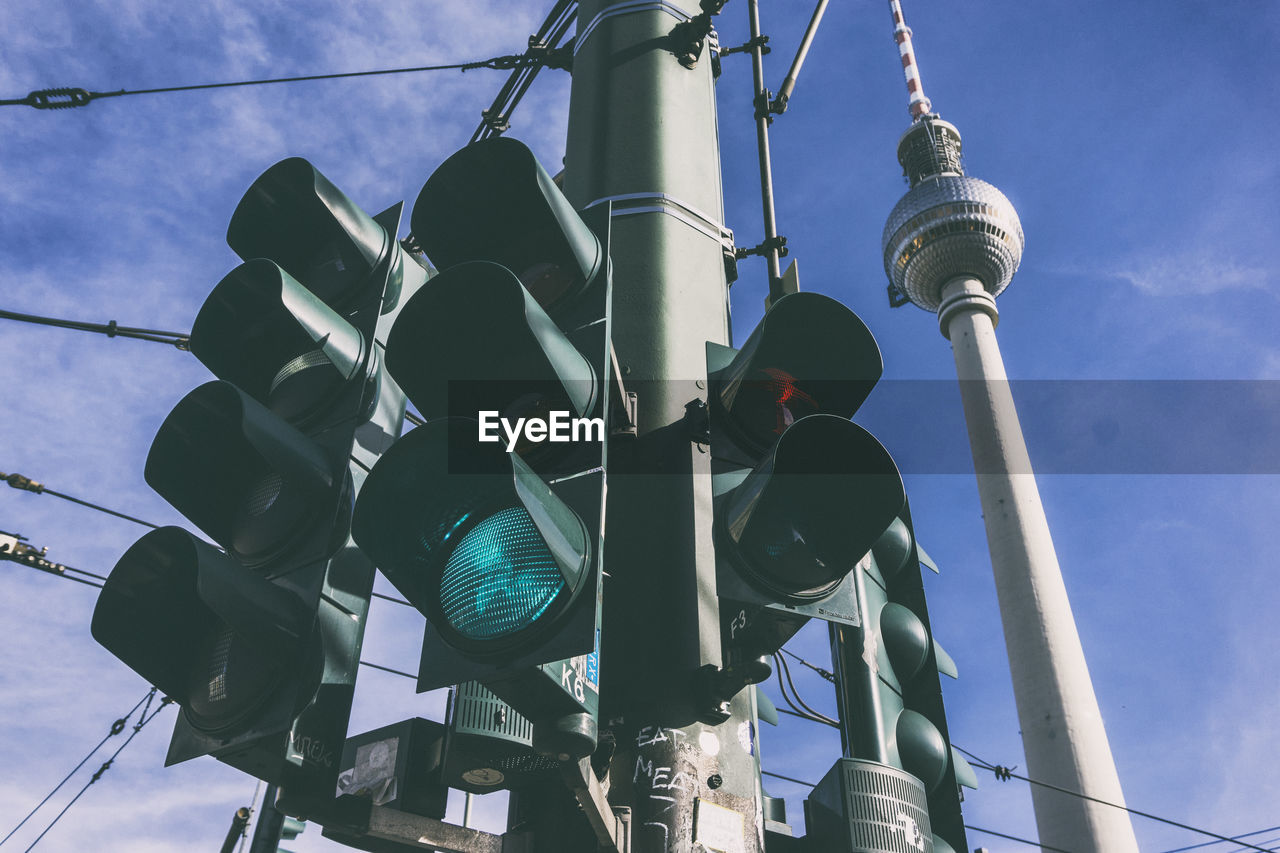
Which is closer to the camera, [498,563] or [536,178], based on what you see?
Result: [498,563]

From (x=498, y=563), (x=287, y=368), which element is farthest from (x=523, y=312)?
(x=287, y=368)

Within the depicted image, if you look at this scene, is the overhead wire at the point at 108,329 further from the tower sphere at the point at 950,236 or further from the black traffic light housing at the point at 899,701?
the tower sphere at the point at 950,236

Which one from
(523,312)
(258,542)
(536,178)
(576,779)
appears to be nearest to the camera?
(576,779)

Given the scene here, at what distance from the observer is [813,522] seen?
329 cm

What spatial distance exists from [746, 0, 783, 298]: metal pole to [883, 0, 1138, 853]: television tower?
53.6 meters

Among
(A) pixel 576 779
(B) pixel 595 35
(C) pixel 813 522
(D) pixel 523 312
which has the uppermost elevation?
(B) pixel 595 35

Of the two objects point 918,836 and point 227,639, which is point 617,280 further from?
point 918,836

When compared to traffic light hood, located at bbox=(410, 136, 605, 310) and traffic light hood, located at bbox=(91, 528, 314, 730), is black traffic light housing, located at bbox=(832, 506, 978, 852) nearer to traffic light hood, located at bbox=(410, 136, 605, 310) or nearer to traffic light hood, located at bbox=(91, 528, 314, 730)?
traffic light hood, located at bbox=(410, 136, 605, 310)

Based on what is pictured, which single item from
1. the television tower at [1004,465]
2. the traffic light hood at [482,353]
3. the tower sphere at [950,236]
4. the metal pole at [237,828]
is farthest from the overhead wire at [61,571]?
the tower sphere at [950,236]

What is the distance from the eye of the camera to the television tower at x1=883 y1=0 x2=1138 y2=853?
5900 centimetres

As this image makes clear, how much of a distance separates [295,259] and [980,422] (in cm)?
7241

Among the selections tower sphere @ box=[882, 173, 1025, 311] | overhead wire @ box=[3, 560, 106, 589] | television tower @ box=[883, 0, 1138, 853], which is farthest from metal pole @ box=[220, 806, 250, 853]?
tower sphere @ box=[882, 173, 1025, 311]

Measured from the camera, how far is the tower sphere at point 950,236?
79.4 m

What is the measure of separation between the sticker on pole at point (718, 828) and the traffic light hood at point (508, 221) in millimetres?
1886
